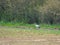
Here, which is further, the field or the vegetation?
the vegetation

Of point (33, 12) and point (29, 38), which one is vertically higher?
point (29, 38)

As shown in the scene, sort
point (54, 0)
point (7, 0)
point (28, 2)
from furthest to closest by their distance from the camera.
Result: point (28, 2), point (54, 0), point (7, 0)

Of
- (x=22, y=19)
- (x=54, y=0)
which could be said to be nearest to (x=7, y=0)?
(x=54, y=0)

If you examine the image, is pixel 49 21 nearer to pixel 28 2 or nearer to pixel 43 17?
pixel 43 17

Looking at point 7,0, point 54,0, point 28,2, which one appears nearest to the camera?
point 7,0

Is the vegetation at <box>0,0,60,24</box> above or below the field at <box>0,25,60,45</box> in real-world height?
below

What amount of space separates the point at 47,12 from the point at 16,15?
4.48 metres

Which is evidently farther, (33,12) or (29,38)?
(33,12)

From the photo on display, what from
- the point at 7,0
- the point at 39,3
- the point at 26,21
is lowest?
the point at 26,21

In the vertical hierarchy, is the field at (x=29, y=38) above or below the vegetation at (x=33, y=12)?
above

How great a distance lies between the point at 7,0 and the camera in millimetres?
22531

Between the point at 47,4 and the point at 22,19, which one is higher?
the point at 47,4

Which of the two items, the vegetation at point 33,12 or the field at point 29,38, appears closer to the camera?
the field at point 29,38

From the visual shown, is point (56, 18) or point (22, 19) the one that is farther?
point (22, 19)
